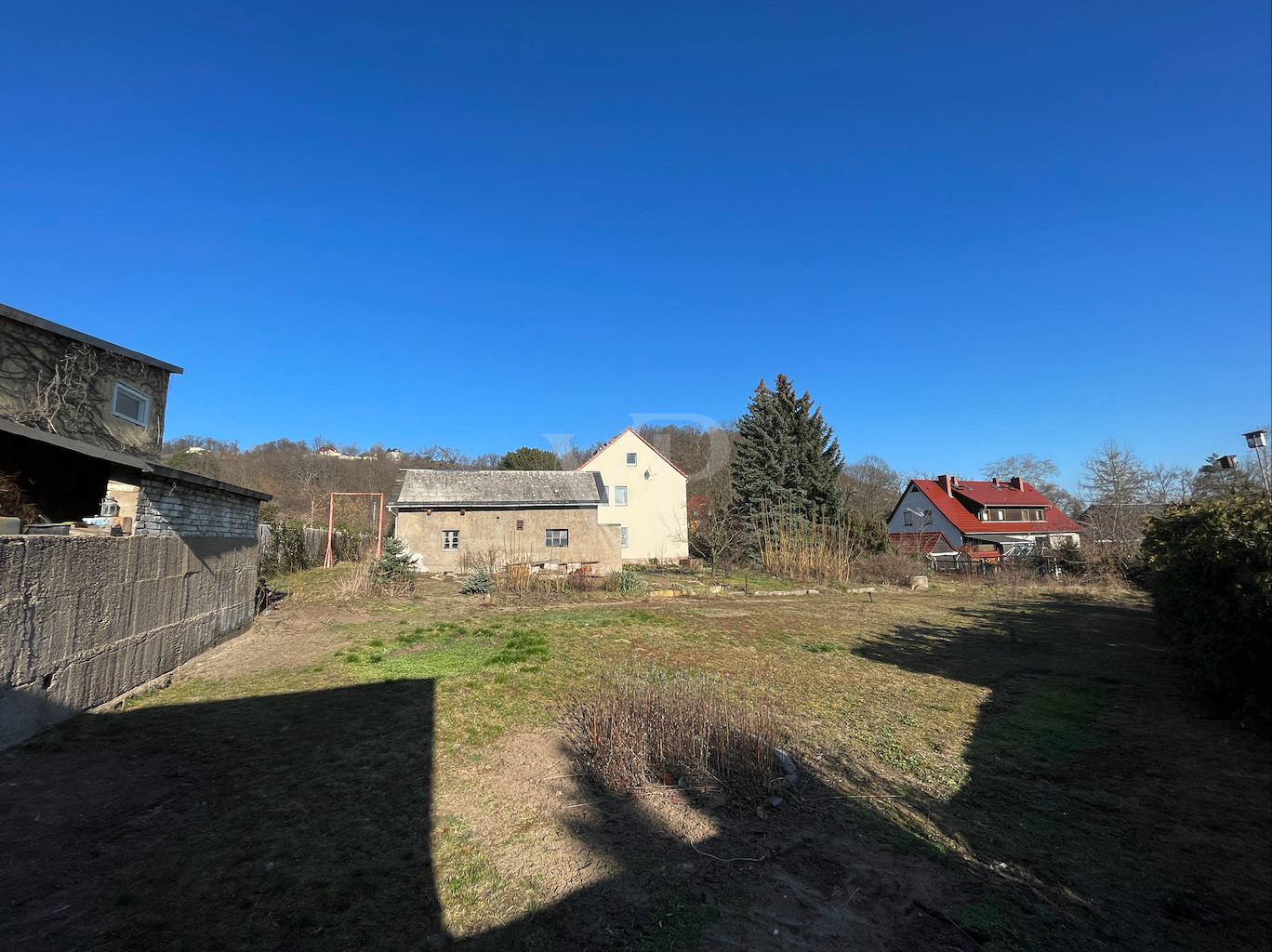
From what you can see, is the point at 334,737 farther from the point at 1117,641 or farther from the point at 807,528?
the point at 807,528

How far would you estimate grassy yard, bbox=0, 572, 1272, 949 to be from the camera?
2805 mm

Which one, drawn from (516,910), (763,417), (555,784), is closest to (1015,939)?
(516,910)

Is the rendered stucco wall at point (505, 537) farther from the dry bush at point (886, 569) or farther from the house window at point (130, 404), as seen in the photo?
the house window at point (130, 404)

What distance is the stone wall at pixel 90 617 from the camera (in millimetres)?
4711

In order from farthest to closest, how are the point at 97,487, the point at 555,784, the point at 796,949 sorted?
the point at 97,487, the point at 555,784, the point at 796,949

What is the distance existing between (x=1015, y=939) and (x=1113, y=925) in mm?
536

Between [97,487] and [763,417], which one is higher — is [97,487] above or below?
below

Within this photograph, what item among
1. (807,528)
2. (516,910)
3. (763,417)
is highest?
(763,417)

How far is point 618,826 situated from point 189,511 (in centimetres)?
767

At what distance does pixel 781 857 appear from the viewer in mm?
3424

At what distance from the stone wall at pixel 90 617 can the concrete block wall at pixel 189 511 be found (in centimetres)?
22

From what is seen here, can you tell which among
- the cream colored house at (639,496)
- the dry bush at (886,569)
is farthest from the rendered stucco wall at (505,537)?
the dry bush at (886,569)

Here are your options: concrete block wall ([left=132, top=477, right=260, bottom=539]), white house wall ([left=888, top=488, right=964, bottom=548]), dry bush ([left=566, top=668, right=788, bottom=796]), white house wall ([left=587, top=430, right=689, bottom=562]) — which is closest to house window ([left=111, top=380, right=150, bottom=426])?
concrete block wall ([left=132, top=477, right=260, bottom=539])

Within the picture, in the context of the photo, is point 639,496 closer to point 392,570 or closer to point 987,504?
point 392,570
